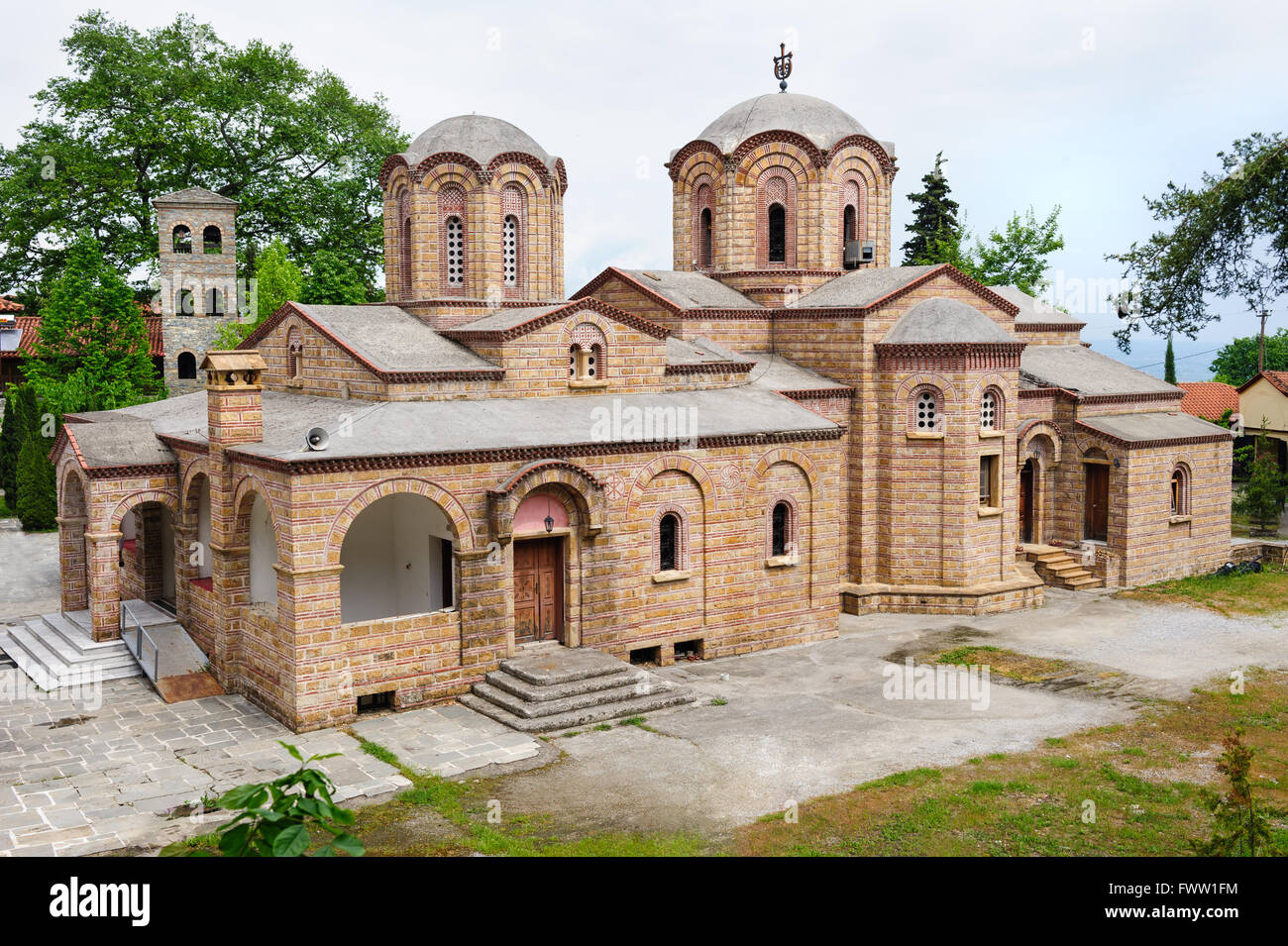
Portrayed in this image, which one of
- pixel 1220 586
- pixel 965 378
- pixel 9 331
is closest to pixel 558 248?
pixel 965 378

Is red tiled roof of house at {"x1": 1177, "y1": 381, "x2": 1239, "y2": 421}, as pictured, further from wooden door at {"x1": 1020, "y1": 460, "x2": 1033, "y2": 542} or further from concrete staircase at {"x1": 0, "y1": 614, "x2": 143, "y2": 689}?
concrete staircase at {"x1": 0, "y1": 614, "x2": 143, "y2": 689}

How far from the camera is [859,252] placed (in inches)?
1082

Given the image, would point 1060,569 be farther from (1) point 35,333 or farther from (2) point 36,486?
(1) point 35,333

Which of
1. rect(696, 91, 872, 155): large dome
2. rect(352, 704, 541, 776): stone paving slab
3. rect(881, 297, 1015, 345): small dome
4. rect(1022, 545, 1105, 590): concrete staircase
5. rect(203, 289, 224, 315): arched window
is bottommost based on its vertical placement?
rect(352, 704, 541, 776): stone paving slab

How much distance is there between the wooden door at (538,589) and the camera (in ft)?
62.0

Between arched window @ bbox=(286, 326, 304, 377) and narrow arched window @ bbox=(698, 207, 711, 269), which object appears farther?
narrow arched window @ bbox=(698, 207, 711, 269)

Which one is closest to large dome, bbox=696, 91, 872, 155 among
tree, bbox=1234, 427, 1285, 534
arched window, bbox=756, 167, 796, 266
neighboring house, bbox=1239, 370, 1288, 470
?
arched window, bbox=756, 167, 796, 266

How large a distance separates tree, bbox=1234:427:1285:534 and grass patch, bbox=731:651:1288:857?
57.1ft

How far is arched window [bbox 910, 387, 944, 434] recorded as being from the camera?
23.7m

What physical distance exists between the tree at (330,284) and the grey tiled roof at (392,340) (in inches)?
661

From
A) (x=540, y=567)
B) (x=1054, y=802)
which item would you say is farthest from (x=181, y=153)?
(x=1054, y=802)

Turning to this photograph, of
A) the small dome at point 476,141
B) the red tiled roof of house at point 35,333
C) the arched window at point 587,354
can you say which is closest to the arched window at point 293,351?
the small dome at point 476,141

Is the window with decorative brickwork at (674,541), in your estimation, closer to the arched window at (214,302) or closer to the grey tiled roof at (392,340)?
the grey tiled roof at (392,340)

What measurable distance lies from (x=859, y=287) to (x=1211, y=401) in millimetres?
29824
